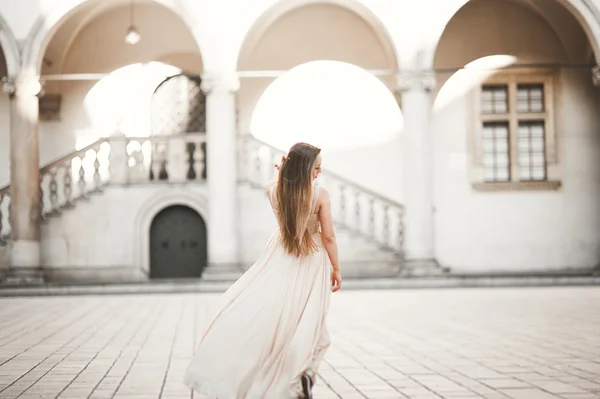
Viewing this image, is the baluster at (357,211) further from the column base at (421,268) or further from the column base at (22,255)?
the column base at (22,255)

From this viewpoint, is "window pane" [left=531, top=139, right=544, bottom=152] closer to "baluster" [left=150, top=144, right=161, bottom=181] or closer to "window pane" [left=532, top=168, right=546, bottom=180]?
"window pane" [left=532, top=168, right=546, bottom=180]

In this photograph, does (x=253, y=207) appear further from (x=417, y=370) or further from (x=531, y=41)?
(x=417, y=370)

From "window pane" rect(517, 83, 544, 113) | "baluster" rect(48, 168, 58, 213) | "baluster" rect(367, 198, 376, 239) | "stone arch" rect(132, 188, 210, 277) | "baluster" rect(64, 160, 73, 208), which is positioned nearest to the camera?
"baluster" rect(48, 168, 58, 213)

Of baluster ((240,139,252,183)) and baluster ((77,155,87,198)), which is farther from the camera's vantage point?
baluster ((240,139,252,183))

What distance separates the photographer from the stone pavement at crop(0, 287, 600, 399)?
5.85 metres

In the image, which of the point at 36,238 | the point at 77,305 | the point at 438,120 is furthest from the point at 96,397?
the point at 438,120

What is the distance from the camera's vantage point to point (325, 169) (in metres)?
19.2

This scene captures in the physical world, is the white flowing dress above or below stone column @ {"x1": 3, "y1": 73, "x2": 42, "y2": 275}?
below

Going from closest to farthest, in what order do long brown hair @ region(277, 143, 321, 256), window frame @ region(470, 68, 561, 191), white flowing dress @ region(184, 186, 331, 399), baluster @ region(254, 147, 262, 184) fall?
1. white flowing dress @ region(184, 186, 331, 399)
2. long brown hair @ region(277, 143, 321, 256)
3. baluster @ region(254, 147, 262, 184)
4. window frame @ region(470, 68, 561, 191)

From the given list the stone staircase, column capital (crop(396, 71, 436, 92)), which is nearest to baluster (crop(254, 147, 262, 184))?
the stone staircase

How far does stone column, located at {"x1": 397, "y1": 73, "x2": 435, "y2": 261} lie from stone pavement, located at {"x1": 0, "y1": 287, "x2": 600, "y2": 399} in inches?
117

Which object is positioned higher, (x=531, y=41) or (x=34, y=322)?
(x=531, y=41)

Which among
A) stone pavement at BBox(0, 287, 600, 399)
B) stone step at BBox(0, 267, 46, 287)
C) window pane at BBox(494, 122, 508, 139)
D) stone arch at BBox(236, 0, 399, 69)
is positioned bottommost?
stone pavement at BBox(0, 287, 600, 399)

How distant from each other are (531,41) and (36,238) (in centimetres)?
1201
